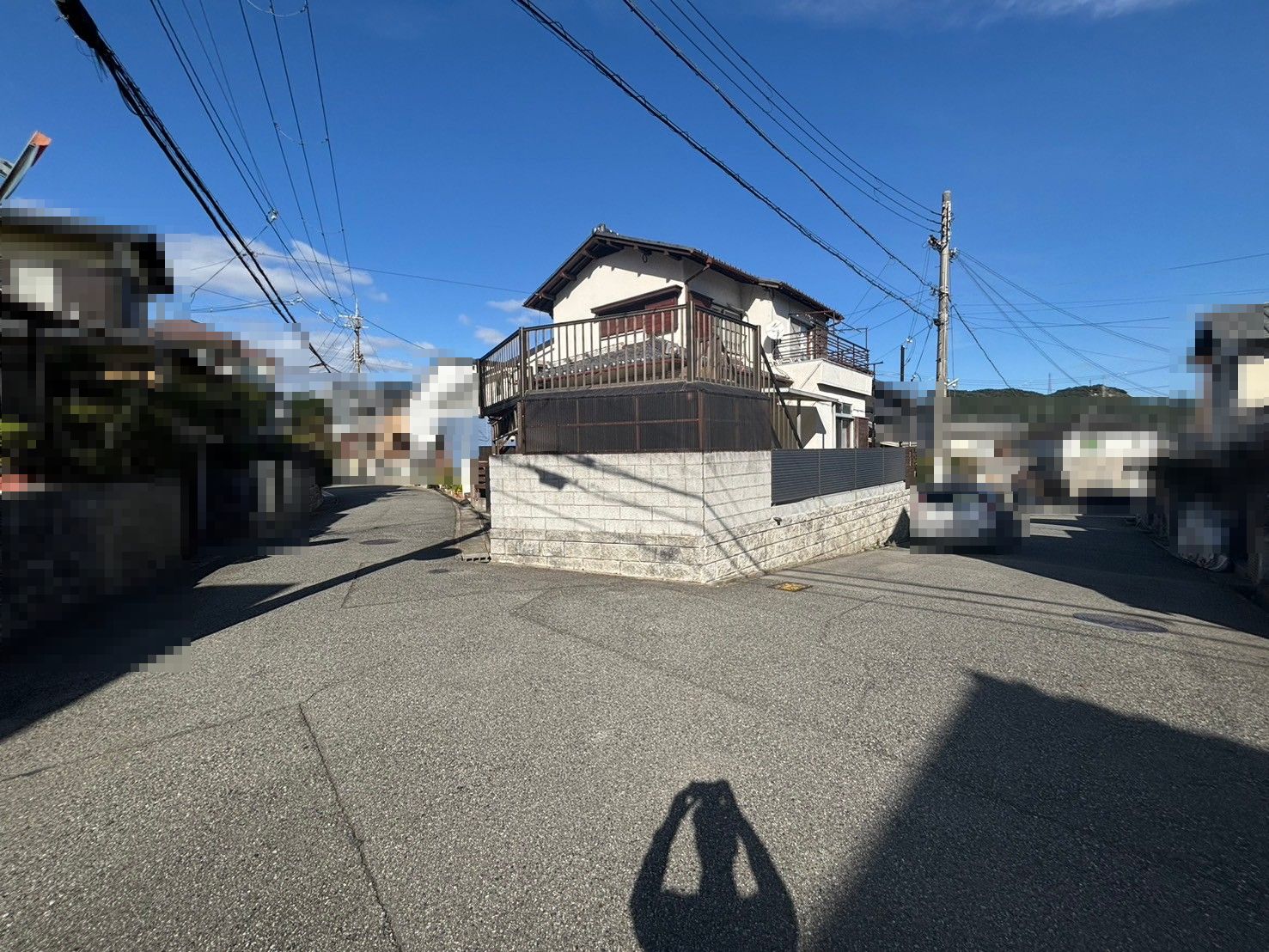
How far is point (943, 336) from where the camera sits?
14742mm

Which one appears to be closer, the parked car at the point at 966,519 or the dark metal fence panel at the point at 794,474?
the dark metal fence panel at the point at 794,474

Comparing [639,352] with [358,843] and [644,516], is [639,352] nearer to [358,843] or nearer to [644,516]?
[644,516]

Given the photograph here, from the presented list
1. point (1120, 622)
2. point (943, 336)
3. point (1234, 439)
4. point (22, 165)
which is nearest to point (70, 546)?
point (22, 165)

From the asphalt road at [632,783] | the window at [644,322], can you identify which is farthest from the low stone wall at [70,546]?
the window at [644,322]

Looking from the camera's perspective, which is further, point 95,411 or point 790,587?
point 790,587

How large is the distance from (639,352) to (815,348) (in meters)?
10.1

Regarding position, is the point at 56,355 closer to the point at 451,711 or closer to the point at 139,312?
the point at 139,312

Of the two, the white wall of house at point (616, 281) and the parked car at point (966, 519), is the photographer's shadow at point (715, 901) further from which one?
the white wall of house at point (616, 281)

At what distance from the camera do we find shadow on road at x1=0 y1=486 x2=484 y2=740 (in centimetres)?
396

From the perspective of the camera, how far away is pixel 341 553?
380 inches

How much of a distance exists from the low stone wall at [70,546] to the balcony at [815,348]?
1364 cm

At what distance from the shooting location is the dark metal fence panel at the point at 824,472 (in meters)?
8.46

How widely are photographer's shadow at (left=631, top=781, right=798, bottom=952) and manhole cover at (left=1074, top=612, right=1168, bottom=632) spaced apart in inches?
211

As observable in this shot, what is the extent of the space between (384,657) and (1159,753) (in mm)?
5298
